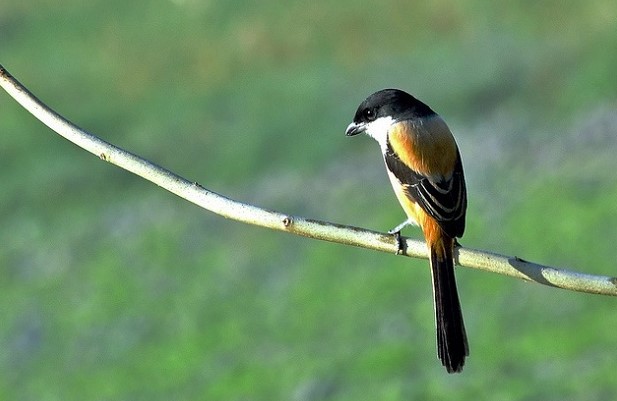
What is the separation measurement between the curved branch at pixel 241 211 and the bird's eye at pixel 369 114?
2022mm

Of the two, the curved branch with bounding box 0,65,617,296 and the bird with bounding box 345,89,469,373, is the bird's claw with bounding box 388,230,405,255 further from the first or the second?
the bird with bounding box 345,89,469,373

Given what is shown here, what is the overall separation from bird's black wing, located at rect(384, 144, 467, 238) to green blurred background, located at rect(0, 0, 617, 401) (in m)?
5.33

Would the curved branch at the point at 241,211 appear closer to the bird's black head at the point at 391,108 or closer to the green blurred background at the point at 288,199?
the bird's black head at the point at 391,108

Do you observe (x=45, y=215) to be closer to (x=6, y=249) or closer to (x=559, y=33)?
(x=6, y=249)

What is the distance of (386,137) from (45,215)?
1427 cm

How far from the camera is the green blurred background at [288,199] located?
1312 cm

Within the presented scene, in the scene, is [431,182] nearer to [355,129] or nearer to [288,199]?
[355,129]

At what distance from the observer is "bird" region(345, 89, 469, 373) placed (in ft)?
18.7

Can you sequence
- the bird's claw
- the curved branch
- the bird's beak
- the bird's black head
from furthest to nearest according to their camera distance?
the bird's beak < the bird's black head < the bird's claw < the curved branch

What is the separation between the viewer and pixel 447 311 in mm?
5734

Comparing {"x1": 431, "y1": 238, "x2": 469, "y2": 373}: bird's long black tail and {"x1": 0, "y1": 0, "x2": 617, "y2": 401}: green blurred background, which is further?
{"x1": 0, "y1": 0, "x2": 617, "y2": 401}: green blurred background

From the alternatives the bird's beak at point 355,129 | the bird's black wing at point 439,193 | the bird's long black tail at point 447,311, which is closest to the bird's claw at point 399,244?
the bird's long black tail at point 447,311

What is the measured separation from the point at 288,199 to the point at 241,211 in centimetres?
1319

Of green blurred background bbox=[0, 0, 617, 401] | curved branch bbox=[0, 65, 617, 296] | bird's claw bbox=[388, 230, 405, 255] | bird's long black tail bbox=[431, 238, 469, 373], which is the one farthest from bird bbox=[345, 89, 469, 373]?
green blurred background bbox=[0, 0, 617, 401]
